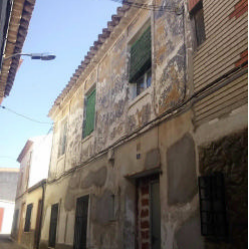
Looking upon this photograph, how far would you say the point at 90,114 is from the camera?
8750 mm

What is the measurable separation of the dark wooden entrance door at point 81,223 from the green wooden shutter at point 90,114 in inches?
73.7

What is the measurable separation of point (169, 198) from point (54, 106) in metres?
8.79

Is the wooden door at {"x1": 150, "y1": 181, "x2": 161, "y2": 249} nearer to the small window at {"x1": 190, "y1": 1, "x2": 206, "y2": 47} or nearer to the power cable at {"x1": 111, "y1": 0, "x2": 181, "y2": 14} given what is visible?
the small window at {"x1": 190, "y1": 1, "x2": 206, "y2": 47}

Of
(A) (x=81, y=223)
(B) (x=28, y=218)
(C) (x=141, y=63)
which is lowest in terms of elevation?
(A) (x=81, y=223)

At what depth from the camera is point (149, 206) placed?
5.16m

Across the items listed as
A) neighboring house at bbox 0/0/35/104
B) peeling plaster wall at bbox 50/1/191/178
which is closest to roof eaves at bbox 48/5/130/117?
peeling plaster wall at bbox 50/1/191/178

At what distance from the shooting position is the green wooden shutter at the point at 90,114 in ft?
27.8

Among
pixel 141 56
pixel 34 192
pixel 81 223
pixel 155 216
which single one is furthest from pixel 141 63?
pixel 34 192

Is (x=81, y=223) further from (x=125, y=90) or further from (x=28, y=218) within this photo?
(x=28, y=218)

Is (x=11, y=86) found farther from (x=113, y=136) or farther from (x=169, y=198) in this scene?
(x=169, y=198)

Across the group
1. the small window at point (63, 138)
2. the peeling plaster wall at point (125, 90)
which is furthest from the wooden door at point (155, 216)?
the small window at point (63, 138)

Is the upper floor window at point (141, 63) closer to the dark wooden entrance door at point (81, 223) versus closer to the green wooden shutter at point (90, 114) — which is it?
the green wooden shutter at point (90, 114)

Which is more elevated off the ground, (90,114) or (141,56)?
(141,56)

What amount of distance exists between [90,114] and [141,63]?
3048mm
